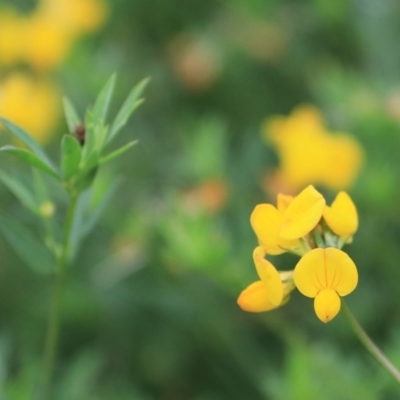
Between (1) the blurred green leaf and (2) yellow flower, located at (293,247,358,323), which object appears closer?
(2) yellow flower, located at (293,247,358,323)

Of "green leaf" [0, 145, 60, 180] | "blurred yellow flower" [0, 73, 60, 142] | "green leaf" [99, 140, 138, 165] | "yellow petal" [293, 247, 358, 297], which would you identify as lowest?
"yellow petal" [293, 247, 358, 297]

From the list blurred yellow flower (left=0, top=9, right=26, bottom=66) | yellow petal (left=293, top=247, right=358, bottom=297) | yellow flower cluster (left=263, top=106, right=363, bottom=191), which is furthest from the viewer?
blurred yellow flower (left=0, top=9, right=26, bottom=66)

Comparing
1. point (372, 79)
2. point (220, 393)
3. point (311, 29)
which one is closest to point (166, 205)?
point (220, 393)

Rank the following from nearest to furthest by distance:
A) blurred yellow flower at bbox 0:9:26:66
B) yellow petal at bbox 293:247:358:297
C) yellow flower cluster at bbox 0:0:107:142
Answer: yellow petal at bbox 293:247:358:297
yellow flower cluster at bbox 0:0:107:142
blurred yellow flower at bbox 0:9:26:66

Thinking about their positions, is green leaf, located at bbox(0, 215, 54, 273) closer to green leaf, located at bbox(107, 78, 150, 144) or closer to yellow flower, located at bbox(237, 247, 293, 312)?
green leaf, located at bbox(107, 78, 150, 144)

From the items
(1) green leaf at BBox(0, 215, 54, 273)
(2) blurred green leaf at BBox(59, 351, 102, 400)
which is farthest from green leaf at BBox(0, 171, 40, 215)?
(2) blurred green leaf at BBox(59, 351, 102, 400)

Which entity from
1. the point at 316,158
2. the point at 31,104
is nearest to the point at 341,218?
the point at 316,158

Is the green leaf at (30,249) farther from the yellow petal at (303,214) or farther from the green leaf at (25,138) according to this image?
the yellow petal at (303,214)

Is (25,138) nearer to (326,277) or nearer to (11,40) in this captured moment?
(326,277)

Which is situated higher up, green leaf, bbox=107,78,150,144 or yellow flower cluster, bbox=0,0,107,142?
yellow flower cluster, bbox=0,0,107,142
